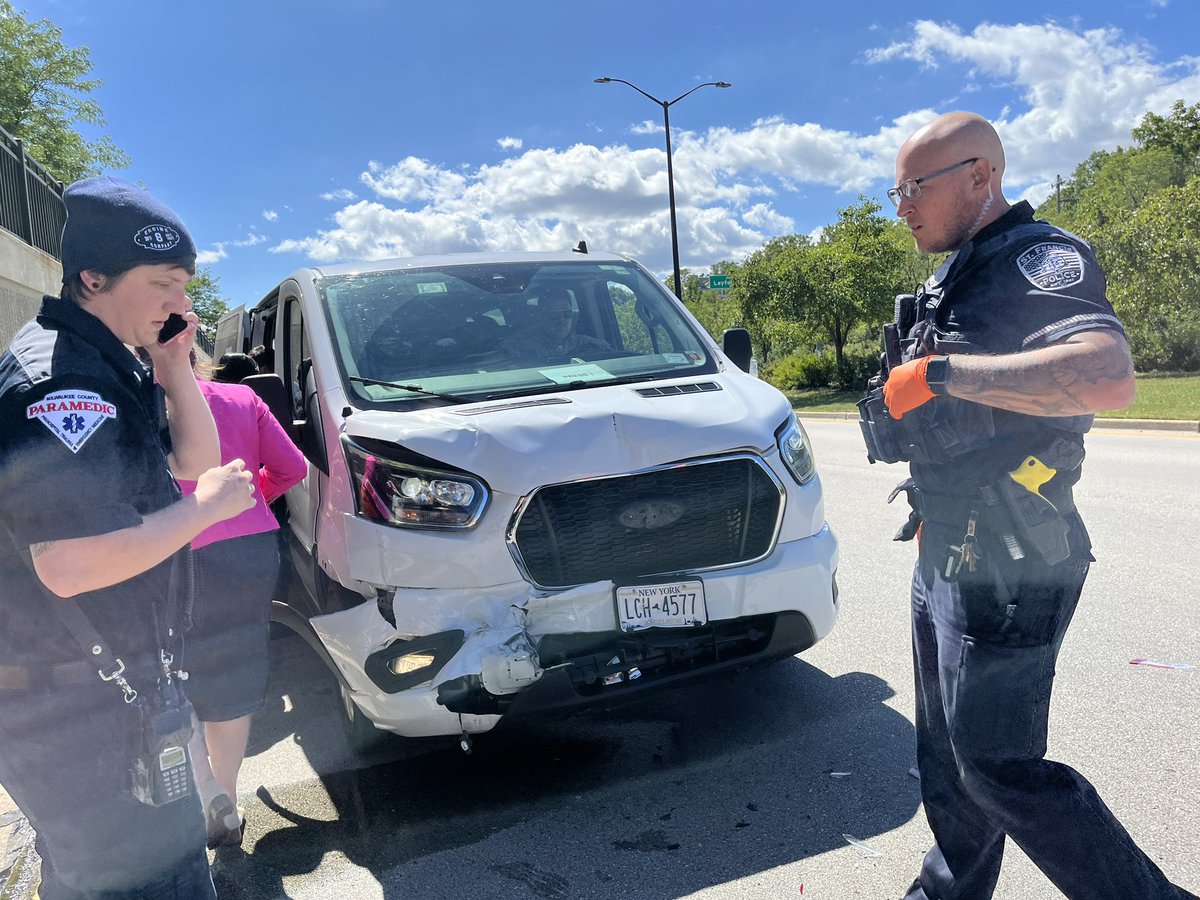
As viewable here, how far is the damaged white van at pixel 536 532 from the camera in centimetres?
309

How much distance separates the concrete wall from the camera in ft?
32.0

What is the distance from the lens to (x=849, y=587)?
6.01m

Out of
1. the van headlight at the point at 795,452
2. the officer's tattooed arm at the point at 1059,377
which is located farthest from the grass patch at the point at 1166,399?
the officer's tattooed arm at the point at 1059,377

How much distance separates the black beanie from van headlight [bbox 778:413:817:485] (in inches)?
93.1

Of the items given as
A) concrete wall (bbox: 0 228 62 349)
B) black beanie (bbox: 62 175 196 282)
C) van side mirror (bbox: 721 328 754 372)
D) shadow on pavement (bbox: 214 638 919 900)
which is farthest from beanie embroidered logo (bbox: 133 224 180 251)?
concrete wall (bbox: 0 228 62 349)

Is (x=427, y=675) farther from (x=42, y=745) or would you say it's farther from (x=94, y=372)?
(x=94, y=372)

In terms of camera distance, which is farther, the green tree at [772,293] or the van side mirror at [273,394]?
the green tree at [772,293]

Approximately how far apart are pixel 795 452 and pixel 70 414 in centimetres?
264

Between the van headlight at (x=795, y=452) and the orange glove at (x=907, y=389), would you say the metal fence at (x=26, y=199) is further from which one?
the orange glove at (x=907, y=389)

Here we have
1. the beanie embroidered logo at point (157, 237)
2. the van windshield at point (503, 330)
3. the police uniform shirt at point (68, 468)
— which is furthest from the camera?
the van windshield at point (503, 330)

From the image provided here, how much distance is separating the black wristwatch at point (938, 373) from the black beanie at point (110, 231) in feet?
5.25

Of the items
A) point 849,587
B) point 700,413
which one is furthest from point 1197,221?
point 700,413

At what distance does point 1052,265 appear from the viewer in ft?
6.57

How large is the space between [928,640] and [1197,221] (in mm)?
26814
